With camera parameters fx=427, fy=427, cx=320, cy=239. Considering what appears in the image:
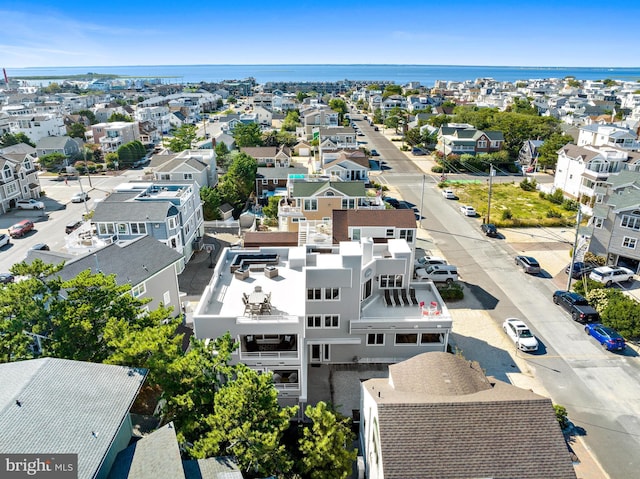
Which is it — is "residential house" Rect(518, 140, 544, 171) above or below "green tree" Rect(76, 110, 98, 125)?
below

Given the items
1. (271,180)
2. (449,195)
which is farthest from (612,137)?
(271,180)

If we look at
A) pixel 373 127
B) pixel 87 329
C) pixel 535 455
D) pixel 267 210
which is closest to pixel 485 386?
pixel 535 455

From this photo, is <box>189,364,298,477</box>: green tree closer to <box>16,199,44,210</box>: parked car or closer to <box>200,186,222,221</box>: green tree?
<box>200,186,222,221</box>: green tree

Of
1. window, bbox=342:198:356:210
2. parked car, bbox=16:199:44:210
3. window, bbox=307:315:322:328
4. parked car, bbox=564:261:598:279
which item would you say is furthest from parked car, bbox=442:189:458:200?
parked car, bbox=16:199:44:210

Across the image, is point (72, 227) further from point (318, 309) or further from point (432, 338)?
point (432, 338)

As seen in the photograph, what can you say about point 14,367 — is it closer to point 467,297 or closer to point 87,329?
point 87,329
